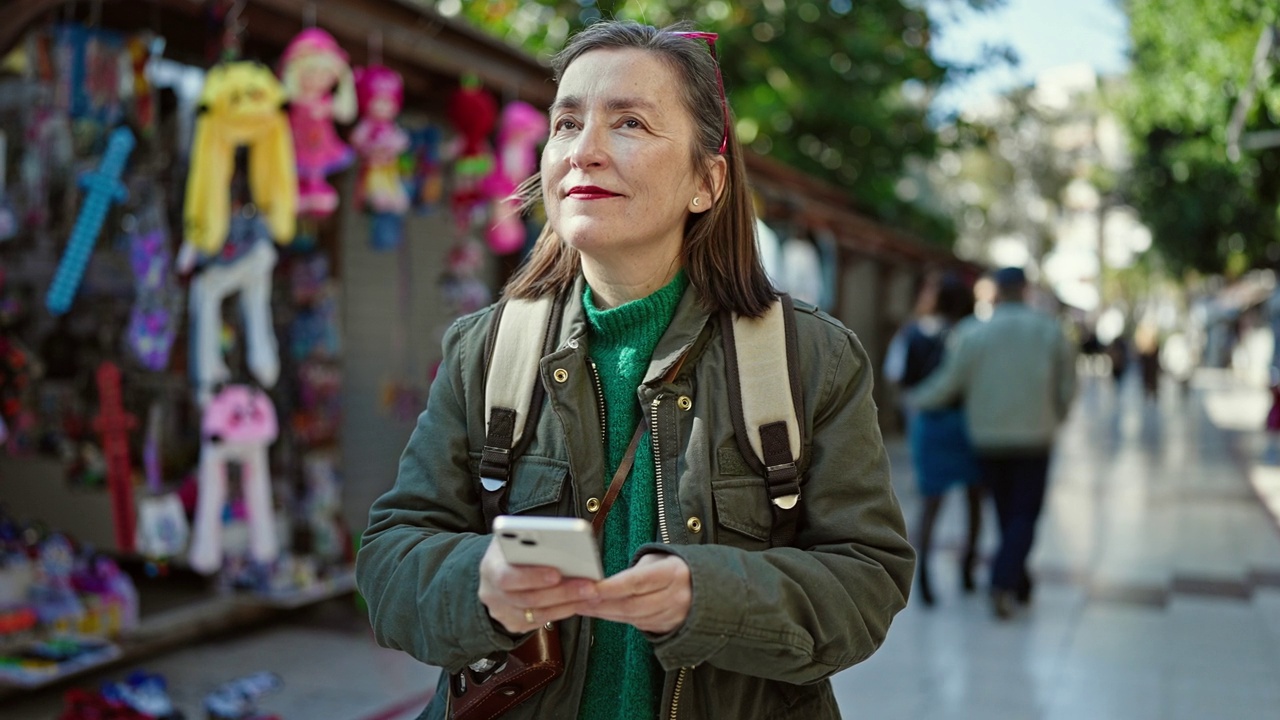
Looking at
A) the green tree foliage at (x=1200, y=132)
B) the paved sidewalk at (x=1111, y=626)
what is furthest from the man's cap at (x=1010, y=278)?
the green tree foliage at (x=1200, y=132)

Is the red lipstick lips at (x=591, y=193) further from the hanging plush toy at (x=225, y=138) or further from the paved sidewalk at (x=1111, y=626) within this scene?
the paved sidewalk at (x=1111, y=626)

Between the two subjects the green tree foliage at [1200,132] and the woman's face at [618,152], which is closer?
the woman's face at [618,152]

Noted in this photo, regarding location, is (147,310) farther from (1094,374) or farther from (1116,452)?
(1094,374)

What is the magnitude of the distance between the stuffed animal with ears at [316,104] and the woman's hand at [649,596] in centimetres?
420

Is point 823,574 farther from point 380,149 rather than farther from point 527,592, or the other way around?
point 380,149

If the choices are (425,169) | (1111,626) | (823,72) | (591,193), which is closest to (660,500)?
(591,193)

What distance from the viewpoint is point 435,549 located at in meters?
1.62

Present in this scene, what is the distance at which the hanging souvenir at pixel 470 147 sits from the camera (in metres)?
6.41

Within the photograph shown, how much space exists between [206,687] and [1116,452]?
13798 mm

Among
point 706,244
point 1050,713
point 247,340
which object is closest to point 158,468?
point 247,340

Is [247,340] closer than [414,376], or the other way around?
[247,340]

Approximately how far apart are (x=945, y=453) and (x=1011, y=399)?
0.58 meters

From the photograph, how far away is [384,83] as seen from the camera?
5699 mm

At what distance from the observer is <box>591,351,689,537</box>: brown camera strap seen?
1663 millimetres
